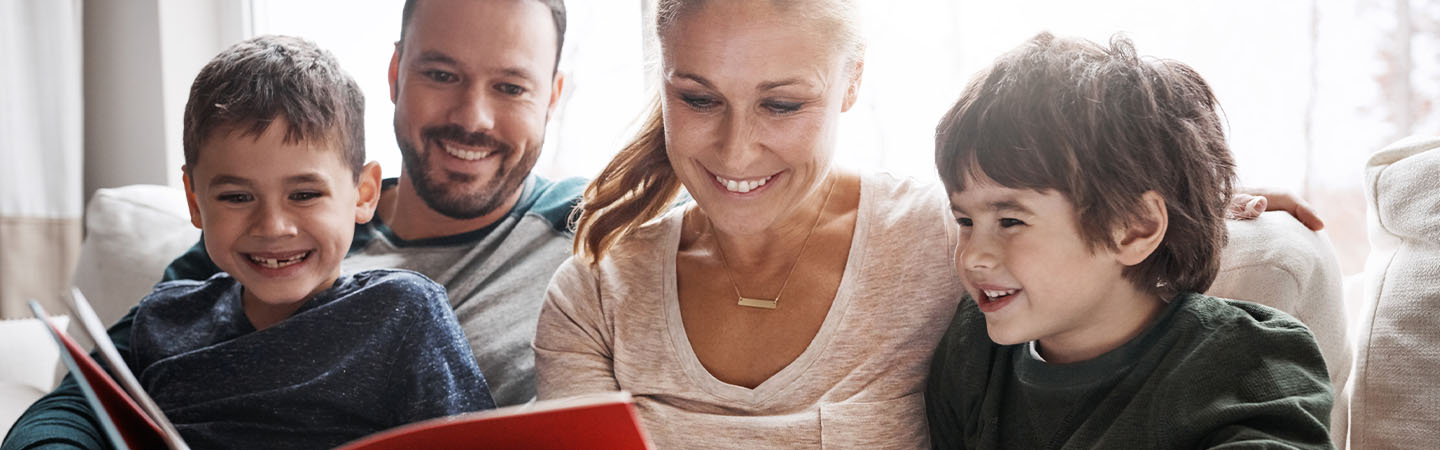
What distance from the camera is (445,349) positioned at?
1.52 m

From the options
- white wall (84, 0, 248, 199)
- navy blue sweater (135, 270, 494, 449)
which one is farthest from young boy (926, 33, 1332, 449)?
white wall (84, 0, 248, 199)

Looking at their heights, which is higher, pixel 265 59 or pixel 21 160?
pixel 265 59

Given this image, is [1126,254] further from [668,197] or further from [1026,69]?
[668,197]

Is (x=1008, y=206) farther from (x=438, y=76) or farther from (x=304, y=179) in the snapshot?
(x=438, y=76)

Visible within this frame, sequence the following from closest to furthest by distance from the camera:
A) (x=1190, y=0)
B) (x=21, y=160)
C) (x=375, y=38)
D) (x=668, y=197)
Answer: (x=668, y=197) < (x=1190, y=0) < (x=21, y=160) < (x=375, y=38)

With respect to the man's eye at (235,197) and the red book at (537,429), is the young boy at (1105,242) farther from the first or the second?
the man's eye at (235,197)

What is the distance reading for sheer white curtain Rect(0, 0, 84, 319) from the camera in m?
3.32

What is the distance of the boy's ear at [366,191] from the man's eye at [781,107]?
649mm

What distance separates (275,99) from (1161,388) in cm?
119

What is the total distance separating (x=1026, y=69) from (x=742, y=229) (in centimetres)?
43

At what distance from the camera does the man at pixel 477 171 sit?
6.03ft

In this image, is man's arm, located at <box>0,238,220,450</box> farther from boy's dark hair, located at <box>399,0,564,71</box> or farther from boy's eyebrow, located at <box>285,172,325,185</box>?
boy's dark hair, located at <box>399,0,564,71</box>

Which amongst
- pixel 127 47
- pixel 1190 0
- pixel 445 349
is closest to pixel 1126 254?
pixel 445 349

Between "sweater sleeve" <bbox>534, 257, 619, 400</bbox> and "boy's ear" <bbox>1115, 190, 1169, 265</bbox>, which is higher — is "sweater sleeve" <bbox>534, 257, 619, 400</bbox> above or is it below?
below
